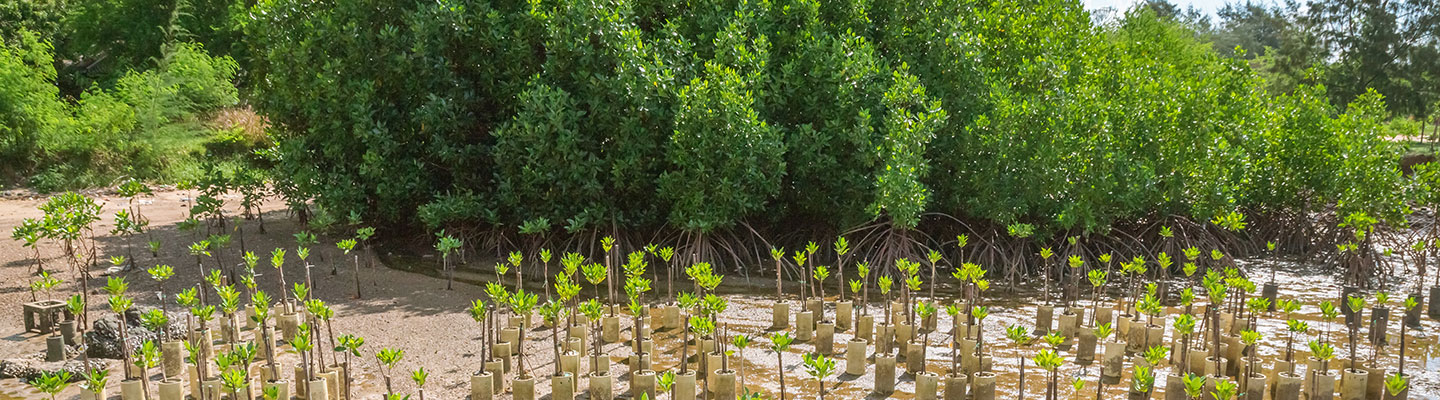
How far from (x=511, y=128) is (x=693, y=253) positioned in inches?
76.7

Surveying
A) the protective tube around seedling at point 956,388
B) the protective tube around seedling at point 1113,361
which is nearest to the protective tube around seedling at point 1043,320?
the protective tube around seedling at point 1113,361

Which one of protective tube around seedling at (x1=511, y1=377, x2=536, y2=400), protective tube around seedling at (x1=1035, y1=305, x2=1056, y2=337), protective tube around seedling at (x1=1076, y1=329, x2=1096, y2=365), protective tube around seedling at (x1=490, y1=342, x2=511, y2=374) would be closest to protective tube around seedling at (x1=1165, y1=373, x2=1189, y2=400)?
protective tube around seedling at (x1=1076, y1=329, x2=1096, y2=365)

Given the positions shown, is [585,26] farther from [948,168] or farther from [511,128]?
[948,168]

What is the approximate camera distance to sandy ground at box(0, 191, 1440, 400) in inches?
239

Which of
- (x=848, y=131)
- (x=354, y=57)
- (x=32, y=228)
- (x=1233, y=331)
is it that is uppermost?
(x=354, y=57)

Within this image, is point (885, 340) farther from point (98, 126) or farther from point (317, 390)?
point (98, 126)

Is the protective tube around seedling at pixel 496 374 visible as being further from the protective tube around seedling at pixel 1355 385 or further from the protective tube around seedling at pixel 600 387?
the protective tube around seedling at pixel 1355 385

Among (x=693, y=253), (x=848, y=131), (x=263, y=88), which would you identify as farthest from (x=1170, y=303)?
(x=263, y=88)

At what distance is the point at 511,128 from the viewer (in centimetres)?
938

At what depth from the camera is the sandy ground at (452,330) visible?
6.07 metres

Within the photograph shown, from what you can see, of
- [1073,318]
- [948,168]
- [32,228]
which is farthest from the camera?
[948,168]

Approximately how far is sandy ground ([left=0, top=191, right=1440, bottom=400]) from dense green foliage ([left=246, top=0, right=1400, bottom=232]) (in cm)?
89

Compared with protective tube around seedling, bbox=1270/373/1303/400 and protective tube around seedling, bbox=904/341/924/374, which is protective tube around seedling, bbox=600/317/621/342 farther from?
protective tube around seedling, bbox=1270/373/1303/400

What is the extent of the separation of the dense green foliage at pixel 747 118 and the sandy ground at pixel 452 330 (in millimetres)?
888
